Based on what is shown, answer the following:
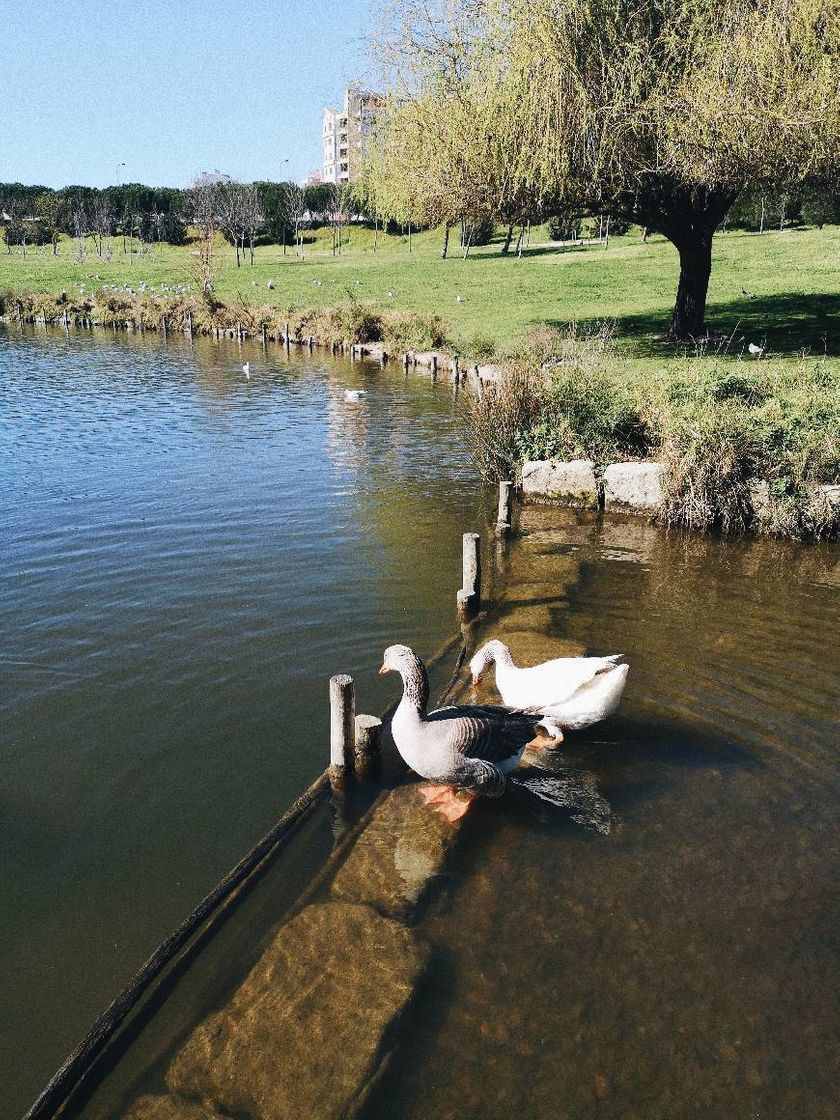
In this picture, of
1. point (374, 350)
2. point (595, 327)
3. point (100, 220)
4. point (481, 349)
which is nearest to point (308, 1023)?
point (481, 349)

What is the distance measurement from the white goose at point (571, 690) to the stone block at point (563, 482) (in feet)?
27.3

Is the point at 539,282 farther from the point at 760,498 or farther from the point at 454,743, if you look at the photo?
the point at 454,743

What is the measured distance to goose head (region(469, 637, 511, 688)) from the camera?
32.3 ft

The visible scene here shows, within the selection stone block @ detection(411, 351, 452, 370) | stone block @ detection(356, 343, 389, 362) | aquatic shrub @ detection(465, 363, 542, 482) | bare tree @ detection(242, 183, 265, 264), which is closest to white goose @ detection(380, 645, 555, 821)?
aquatic shrub @ detection(465, 363, 542, 482)

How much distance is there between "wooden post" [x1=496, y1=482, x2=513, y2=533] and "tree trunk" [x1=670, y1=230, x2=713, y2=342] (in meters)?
13.5

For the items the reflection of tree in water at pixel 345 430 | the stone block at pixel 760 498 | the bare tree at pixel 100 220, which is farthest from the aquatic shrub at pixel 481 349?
the bare tree at pixel 100 220

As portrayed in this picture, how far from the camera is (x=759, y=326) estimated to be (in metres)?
27.6

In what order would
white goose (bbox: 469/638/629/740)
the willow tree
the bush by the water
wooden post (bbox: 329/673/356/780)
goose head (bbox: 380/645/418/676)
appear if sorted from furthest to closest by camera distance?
the willow tree < the bush by the water < white goose (bbox: 469/638/629/740) < goose head (bbox: 380/645/418/676) < wooden post (bbox: 329/673/356/780)

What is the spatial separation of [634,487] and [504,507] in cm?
286

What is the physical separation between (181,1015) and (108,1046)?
50 centimetres

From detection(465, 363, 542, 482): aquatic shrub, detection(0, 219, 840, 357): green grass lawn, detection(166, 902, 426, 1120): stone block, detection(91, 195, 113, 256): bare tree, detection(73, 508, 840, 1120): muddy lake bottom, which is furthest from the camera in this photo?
detection(91, 195, 113, 256): bare tree

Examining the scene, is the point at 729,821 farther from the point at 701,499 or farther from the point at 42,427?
the point at 42,427

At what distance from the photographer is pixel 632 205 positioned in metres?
24.3

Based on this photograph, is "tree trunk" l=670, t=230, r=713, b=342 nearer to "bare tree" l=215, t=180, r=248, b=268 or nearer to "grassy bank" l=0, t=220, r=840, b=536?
"grassy bank" l=0, t=220, r=840, b=536
